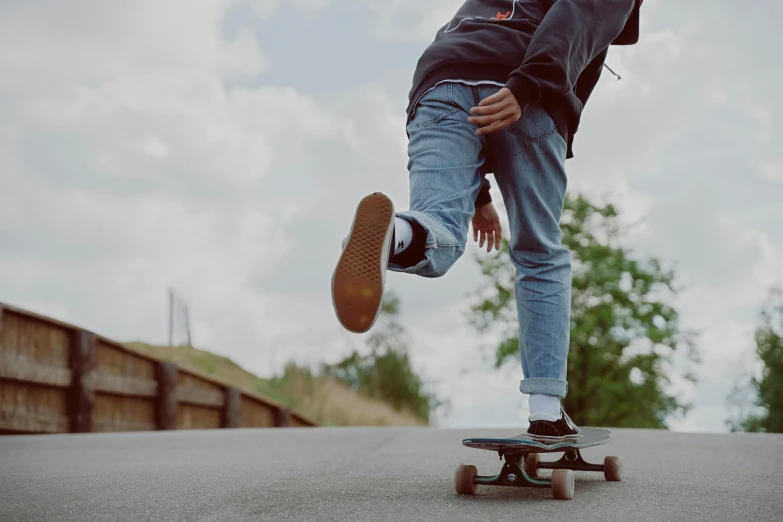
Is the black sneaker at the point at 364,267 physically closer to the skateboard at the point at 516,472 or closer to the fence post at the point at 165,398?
the skateboard at the point at 516,472

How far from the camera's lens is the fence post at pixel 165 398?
9.84 meters

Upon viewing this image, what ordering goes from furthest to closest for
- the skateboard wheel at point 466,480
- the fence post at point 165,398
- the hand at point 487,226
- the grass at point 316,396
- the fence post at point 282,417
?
the grass at point 316,396, the fence post at point 282,417, the fence post at point 165,398, the hand at point 487,226, the skateboard wheel at point 466,480

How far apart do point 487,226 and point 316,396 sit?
10.9 metres

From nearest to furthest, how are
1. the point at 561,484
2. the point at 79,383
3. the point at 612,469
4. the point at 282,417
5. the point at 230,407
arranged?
the point at 561,484 → the point at 612,469 → the point at 79,383 → the point at 230,407 → the point at 282,417

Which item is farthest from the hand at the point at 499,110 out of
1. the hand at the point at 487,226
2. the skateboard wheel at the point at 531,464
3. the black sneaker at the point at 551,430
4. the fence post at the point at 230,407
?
the fence post at the point at 230,407

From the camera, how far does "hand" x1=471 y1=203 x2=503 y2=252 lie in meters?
3.19

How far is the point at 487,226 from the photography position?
326 centimetres

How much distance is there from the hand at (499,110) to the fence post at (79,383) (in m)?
6.87

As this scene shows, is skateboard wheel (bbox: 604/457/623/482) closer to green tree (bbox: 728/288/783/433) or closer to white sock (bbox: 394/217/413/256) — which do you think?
white sock (bbox: 394/217/413/256)

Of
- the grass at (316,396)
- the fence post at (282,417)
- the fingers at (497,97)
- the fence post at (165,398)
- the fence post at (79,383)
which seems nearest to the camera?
the fingers at (497,97)

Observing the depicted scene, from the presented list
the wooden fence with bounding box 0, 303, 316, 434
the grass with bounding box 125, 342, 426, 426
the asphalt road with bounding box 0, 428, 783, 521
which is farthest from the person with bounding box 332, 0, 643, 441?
the grass with bounding box 125, 342, 426, 426

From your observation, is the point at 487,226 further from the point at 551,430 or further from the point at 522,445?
the point at 522,445

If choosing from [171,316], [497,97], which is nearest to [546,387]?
[497,97]

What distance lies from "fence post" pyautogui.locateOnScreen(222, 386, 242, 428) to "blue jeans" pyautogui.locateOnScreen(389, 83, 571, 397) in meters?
9.35
